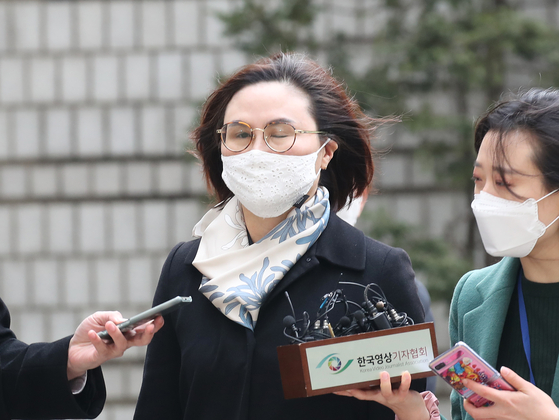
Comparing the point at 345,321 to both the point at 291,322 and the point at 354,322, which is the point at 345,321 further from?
the point at 291,322

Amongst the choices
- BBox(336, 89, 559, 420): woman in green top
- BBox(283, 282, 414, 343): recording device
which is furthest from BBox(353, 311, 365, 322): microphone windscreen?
BBox(336, 89, 559, 420): woman in green top

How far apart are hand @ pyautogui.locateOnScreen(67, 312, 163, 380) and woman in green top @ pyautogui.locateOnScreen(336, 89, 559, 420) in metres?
0.76

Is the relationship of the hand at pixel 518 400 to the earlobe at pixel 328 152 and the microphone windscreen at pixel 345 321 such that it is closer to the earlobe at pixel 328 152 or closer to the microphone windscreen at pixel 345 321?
the microphone windscreen at pixel 345 321

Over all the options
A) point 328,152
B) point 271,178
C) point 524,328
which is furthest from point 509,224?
point 271,178

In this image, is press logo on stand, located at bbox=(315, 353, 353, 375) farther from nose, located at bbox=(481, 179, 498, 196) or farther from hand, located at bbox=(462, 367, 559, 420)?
nose, located at bbox=(481, 179, 498, 196)

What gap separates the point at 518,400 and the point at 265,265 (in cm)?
→ 86

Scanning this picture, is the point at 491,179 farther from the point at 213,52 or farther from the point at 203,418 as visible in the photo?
the point at 213,52

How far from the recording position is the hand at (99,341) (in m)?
2.05

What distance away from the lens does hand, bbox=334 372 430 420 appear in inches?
70.9

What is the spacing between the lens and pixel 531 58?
6.13m

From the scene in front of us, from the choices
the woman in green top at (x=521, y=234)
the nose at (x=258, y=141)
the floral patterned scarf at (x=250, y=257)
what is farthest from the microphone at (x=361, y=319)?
the nose at (x=258, y=141)

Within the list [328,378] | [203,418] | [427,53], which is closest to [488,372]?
[328,378]

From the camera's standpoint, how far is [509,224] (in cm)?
211

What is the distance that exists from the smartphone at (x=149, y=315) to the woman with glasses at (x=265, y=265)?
0.27 metres
